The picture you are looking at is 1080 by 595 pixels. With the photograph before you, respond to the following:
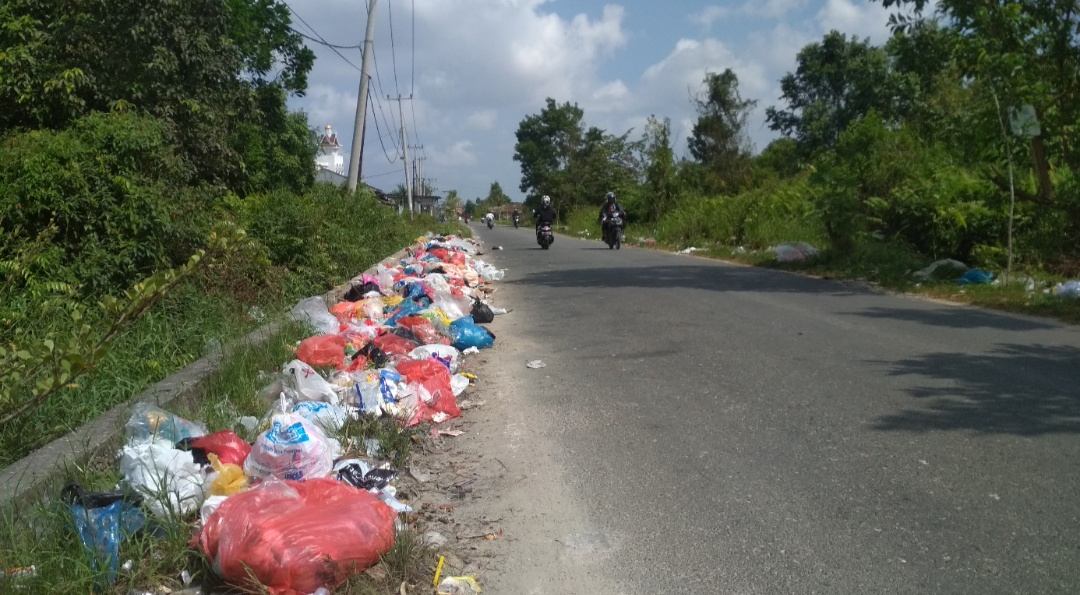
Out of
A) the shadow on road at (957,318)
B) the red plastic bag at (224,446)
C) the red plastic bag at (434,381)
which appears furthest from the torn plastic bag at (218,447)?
the shadow on road at (957,318)

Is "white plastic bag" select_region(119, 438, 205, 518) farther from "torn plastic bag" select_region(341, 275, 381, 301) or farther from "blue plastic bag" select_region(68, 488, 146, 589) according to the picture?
"torn plastic bag" select_region(341, 275, 381, 301)

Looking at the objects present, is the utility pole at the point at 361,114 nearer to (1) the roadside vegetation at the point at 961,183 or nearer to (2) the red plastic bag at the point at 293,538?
(1) the roadside vegetation at the point at 961,183

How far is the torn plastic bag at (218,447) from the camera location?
13.3 feet

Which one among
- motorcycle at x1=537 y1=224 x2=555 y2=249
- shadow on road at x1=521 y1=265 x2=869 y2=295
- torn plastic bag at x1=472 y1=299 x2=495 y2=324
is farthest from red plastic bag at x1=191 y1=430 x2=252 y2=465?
motorcycle at x1=537 y1=224 x2=555 y2=249

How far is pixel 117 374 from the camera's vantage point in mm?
5719

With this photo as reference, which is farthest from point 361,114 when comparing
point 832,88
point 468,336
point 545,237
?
point 832,88

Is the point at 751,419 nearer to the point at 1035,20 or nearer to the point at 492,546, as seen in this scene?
the point at 492,546

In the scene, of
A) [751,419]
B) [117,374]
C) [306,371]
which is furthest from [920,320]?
[117,374]

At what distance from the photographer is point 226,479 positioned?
3879mm

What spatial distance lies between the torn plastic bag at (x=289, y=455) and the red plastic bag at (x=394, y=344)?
2.70m

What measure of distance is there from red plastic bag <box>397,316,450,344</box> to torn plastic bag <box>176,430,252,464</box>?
3.39 metres

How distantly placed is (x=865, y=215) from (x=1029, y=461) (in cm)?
1201

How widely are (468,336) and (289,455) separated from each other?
13.3ft

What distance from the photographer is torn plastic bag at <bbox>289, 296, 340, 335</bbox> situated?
777 centimetres
